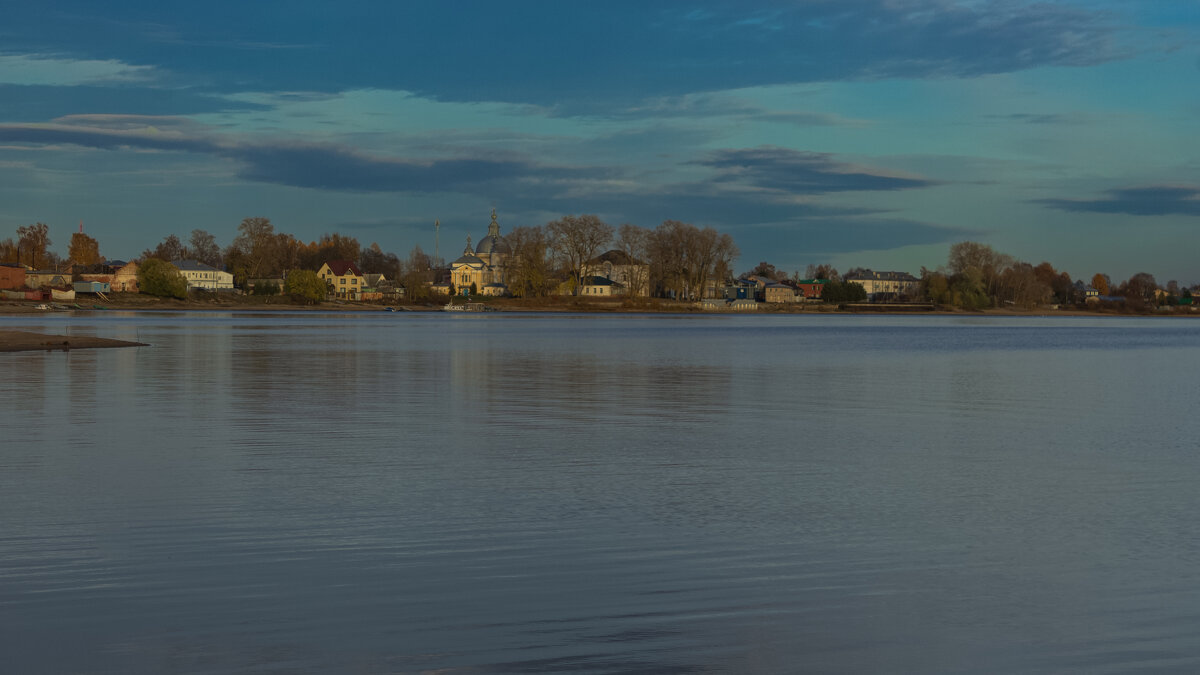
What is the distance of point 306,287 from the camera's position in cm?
13962

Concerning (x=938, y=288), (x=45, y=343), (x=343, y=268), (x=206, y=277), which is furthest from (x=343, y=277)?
(x=45, y=343)

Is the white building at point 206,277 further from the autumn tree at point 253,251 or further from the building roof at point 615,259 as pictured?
the building roof at point 615,259

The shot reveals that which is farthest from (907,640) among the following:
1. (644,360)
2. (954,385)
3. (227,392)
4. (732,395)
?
(644,360)

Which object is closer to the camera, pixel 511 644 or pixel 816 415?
pixel 511 644

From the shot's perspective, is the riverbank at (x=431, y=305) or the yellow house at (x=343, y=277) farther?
the yellow house at (x=343, y=277)

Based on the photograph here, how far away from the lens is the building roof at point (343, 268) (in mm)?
172125

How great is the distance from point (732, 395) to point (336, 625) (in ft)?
56.5

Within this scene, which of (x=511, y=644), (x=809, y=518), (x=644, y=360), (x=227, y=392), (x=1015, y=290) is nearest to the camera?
(x=511, y=644)

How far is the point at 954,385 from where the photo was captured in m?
26.3

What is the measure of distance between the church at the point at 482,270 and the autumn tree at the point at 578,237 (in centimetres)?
3366

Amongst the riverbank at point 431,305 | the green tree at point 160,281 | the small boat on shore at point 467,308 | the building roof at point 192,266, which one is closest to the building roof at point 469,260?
the riverbank at point 431,305

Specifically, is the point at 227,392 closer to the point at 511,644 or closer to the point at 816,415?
the point at 816,415

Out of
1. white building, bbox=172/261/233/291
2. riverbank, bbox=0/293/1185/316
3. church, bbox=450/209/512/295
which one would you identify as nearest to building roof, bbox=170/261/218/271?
white building, bbox=172/261/233/291

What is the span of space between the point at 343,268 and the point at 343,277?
1639 mm
